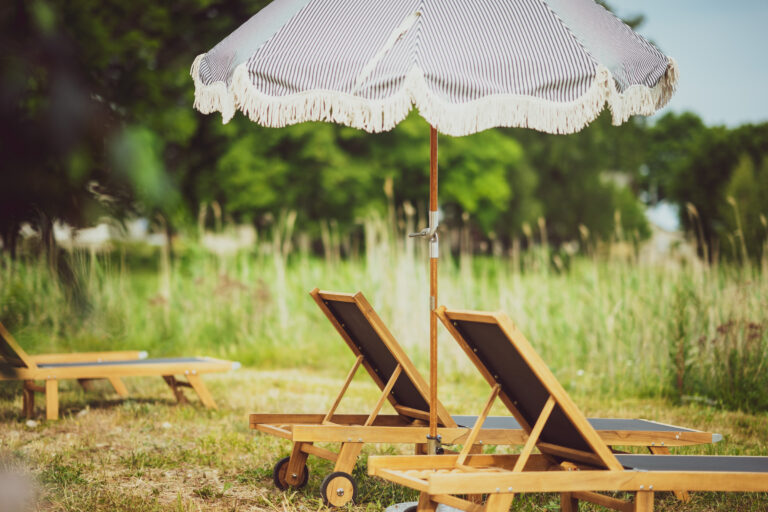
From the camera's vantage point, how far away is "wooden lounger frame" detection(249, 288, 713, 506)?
3.65m

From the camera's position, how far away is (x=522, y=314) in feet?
27.6

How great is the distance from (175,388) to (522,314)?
3617mm

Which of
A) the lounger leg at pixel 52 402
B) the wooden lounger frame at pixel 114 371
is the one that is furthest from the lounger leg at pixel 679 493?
the lounger leg at pixel 52 402

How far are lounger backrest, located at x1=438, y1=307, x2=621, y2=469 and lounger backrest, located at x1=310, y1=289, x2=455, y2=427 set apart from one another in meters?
0.53

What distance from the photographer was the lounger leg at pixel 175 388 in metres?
6.23

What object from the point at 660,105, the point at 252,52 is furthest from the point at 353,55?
the point at 660,105

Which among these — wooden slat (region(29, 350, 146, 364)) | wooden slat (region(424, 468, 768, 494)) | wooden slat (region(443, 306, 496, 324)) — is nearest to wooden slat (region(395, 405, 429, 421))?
wooden slat (region(443, 306, 496, 324))

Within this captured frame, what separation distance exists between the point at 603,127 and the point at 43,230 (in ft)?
126

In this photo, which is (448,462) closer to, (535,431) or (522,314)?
(535,431)

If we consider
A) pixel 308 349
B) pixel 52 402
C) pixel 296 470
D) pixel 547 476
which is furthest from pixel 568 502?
pixel 308 349

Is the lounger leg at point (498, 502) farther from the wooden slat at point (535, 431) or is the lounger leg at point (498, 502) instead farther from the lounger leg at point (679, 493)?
the lounger leg at point (679, 493)

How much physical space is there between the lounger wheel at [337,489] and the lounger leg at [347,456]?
4 centimetres

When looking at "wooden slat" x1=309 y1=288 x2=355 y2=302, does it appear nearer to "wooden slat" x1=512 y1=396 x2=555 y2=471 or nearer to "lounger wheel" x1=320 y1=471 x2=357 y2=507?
"lounger wheel" x1=320 y1=471 x2=357 y2=507

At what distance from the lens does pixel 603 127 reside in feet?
123
